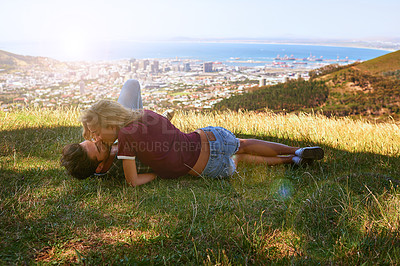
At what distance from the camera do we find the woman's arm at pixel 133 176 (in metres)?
2.94

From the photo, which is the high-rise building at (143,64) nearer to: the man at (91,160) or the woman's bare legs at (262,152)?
the woman's bare legs at (262,152)

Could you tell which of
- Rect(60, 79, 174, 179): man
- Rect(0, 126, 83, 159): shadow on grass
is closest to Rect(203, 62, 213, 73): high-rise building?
Rect(0, 126, 83, 159): shadow on grass

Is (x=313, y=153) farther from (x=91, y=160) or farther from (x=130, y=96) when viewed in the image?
(x=130, y=96)

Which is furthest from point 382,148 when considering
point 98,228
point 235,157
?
point 98,228

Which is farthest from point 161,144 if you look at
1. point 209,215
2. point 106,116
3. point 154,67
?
point 154,67

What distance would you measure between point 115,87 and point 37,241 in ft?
61.4

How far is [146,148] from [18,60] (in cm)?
2589

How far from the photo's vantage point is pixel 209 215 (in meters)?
2.41

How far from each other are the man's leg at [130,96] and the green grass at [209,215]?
1173 millimetres

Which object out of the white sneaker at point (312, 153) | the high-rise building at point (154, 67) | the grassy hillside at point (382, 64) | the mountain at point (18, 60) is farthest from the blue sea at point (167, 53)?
the white sneaker at point (312, 153)

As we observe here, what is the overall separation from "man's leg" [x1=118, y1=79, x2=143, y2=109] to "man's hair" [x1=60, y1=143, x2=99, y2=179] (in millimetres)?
1370

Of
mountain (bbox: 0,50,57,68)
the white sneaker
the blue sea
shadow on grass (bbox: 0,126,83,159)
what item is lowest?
shadow on grass (bbox: 0,126,83,159)

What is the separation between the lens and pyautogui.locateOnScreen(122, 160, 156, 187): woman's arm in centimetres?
294

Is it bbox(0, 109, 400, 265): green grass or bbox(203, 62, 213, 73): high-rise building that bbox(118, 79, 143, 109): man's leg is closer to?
bbox(0, 109, 400, 265): green grass
